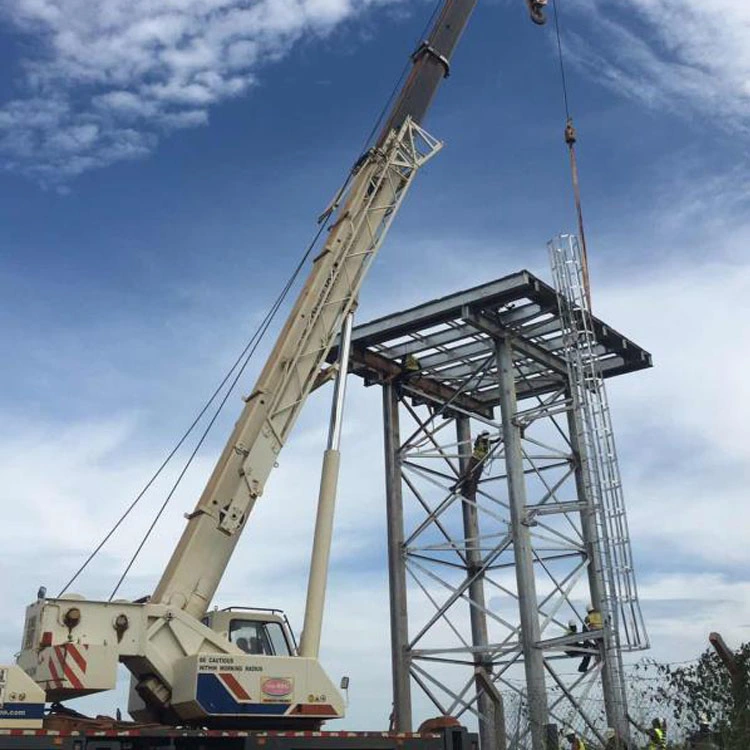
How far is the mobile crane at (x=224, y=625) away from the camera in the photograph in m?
12.9

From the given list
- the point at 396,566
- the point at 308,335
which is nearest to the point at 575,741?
the point at 308,335

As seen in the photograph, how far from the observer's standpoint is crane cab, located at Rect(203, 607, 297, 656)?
14.6 metres

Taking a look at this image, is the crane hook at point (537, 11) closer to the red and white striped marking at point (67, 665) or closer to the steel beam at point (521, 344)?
the steel beam at point (521, 344)

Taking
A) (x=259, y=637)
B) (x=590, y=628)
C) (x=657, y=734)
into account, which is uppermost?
(x=590, y=628)

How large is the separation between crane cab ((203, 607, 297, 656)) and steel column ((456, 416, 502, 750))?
9369 mm

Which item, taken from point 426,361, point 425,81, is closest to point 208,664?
point 425,81

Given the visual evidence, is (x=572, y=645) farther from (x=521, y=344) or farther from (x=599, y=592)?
(x=521, y=344)

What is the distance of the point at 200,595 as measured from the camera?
14.4m

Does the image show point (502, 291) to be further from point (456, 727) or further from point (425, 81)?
point (456, 727)

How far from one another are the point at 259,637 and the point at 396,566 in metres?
10.3

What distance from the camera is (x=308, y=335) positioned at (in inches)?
671

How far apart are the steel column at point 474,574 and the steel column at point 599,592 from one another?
2.72 m

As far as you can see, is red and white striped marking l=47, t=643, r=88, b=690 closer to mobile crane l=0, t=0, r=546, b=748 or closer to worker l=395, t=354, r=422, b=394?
mobile crane l=0, t=0, r=546, b=748

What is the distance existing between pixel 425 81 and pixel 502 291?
17.1ft
